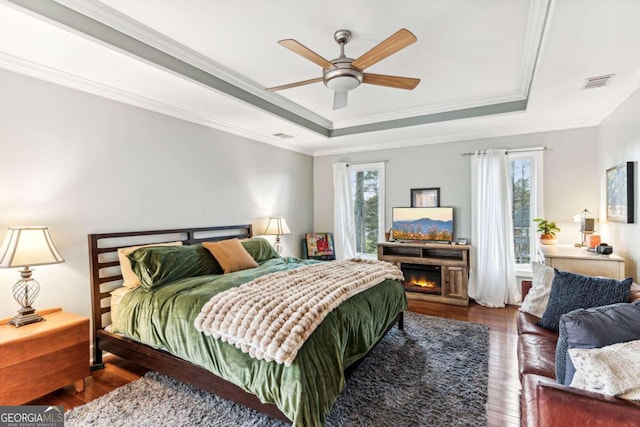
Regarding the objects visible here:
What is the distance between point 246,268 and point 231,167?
62.8 inches

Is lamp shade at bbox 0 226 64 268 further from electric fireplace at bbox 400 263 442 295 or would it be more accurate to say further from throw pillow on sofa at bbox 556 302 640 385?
electric fireplace at bbox 400 263 442 295

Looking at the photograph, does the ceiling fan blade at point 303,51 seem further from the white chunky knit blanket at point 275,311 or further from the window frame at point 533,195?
the window frame at point 533,195

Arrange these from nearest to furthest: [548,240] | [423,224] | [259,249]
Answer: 1. [548,240]
2. [259,249]
3. [423,224]

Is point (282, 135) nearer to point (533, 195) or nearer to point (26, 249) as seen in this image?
point (26, 249)

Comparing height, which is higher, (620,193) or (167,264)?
(620,193)

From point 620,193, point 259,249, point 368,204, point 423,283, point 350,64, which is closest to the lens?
point 350,64

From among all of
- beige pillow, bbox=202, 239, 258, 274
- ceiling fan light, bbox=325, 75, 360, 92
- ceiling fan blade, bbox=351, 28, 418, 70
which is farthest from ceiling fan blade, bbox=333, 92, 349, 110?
beige pillow, bbox=202, 239, 258, 274

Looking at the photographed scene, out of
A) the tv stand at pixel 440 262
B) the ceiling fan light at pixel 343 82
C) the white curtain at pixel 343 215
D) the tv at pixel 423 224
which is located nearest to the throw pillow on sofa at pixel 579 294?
the ceiling fan light at pixel 343 82

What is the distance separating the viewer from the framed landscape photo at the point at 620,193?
2951mm

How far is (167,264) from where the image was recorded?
299 centimetres

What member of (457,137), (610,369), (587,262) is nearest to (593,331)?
(610,369)

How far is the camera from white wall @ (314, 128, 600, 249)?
14.0 feet

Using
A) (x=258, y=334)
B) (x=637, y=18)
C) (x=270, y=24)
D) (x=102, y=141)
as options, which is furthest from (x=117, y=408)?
(x=637, y=18)

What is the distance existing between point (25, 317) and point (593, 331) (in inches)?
140
